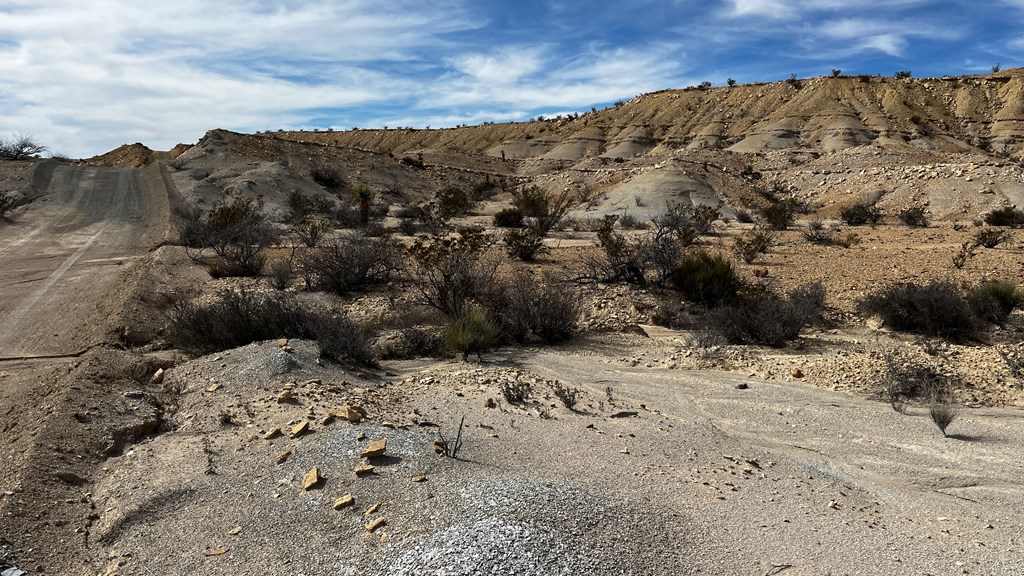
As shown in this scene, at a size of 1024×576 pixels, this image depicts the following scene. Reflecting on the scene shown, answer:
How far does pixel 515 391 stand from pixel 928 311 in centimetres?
682

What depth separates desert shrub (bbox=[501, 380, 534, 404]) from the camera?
7.07 meters

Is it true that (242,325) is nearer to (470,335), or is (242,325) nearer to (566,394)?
(470,335)

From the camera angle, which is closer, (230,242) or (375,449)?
(375,449)

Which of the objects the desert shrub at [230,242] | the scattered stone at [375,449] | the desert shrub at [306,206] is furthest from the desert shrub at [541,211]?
the scattered stone at [375,449]

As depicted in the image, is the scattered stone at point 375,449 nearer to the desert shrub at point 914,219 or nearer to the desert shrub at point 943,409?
the desert shrub at point 943,409

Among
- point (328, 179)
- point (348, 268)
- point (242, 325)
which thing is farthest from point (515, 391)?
point (328, 179)

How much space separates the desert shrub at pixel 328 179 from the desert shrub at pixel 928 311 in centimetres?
3258

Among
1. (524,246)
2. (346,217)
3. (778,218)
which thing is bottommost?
(524,246)

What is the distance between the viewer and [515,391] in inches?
284

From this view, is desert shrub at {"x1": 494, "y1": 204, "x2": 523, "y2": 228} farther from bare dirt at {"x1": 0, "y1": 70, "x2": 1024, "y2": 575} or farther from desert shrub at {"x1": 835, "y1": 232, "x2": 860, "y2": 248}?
bare dirt at {"x1": 0, "y1": 70, "x2": 1024, "y2": 575}

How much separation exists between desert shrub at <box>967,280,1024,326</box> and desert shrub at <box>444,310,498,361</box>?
7599mm

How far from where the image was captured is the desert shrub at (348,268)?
1330 cm

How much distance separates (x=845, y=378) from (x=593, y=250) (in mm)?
11380

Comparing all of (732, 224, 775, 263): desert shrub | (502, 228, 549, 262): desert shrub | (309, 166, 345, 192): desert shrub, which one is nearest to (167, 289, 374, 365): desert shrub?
(502, 228, 549, 262): desert shrub
